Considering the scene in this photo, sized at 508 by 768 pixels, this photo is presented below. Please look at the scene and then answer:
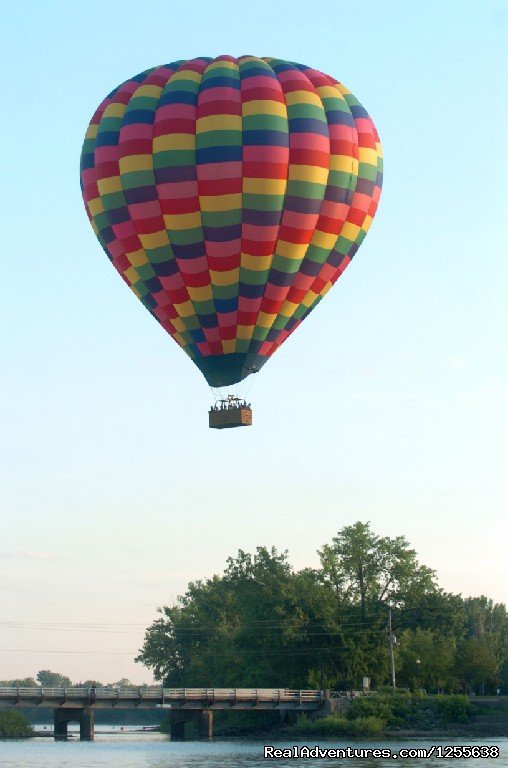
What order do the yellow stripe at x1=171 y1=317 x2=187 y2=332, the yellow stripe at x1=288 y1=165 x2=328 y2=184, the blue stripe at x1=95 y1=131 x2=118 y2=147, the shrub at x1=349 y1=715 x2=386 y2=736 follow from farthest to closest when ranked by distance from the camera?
the shrub at x1=349 y1=715 x2=386 y2=736
the yellow stripe at x1=171 y1=317 x2=187 y2=332
the blue stripe at x1=95 y1=131 x2=118 y2=147
the yellow stripe at x1=288 y1=165 x2=328 y2=184

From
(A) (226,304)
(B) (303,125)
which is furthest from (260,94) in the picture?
(A) (226,304)

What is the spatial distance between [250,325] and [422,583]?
1939 inches

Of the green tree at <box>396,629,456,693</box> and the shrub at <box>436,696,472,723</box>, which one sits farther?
the green tree at <box>396,629,456,693</box>

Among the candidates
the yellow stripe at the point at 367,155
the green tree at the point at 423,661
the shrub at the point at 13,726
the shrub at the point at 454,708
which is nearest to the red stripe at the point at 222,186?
the yellow stripe at the point at 367,155

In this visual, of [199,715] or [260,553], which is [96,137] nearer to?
[199,715]

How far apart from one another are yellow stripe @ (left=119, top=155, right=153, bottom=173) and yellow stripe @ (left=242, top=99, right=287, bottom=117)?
488 cm

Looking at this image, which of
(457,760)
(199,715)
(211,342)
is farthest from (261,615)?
(211,342)

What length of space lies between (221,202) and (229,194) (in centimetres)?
52

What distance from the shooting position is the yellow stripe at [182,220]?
2298 inches

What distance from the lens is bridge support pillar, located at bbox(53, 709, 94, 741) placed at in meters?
94.2

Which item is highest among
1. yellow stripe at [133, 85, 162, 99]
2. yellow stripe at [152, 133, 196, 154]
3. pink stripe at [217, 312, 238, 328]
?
yellow stripe at [133, 85, 162, 99]

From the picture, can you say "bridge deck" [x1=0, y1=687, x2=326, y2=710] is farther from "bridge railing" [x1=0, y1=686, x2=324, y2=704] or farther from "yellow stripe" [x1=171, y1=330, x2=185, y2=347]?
"yellow stripe" [x1=171, y1=330, x2=185, y2=347]

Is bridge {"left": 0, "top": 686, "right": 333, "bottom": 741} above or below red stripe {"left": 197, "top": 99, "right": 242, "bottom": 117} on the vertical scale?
below

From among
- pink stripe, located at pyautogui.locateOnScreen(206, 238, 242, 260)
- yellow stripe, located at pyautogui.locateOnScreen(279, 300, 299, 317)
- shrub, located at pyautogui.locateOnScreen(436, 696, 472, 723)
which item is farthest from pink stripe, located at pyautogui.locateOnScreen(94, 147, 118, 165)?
shrub, located at pyautogui.locateOnScreen(436, 696, 472, 723)
